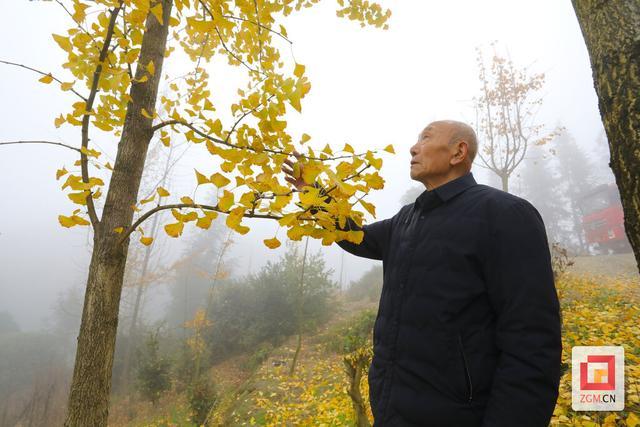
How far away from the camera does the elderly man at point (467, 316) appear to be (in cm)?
109

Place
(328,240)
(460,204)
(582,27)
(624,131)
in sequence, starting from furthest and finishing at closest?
(582,27) < (460,204) < (624,131) < (328,240)

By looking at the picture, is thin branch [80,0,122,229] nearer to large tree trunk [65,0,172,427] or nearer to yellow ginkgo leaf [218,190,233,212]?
large tree trunk [65,0,172,427]

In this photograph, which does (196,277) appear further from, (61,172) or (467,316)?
(467,316)

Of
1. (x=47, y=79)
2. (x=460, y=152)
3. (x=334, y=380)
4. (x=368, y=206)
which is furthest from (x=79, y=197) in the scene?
(x=334, y=380)

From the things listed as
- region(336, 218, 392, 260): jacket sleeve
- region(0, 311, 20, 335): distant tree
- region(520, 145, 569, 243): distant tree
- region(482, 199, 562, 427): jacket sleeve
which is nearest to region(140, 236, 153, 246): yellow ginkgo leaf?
region(336, 218, 392, 260): jacket sleeve

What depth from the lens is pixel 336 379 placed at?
22.9 feet

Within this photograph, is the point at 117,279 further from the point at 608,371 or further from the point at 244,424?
the point at 244,424

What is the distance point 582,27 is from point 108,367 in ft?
9.77

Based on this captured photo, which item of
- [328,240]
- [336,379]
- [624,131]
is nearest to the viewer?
[328,240]

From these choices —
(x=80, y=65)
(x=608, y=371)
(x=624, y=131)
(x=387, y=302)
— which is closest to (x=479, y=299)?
(x=387, y=302)

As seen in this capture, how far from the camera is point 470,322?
126 cm

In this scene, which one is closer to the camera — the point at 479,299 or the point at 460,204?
the point at 479,299

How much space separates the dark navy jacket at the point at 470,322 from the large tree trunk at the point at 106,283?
4.30ft

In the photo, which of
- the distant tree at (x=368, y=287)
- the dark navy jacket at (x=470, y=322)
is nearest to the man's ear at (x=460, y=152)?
the dark navy jacket at (x=470, y=322)
